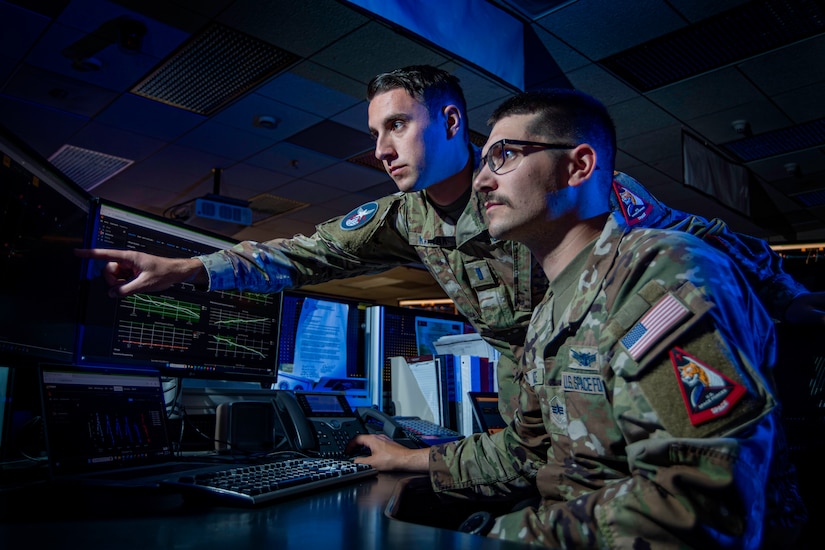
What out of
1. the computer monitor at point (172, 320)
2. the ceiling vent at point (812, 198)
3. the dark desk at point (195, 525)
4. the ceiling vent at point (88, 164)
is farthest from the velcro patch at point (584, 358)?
the ceiling vent at point (812, 198)

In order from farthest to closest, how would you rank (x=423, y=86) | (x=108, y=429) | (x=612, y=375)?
1. (x=423, y=86)
2. (x=108, y=429)
3. (x=612, y=375)

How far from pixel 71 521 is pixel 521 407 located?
76 centimetres

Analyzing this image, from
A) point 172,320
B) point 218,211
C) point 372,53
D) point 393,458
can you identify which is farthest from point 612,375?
point 218,211

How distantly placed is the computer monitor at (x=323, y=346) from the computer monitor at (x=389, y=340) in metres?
0.04

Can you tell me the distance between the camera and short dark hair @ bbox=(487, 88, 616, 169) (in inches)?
43.7

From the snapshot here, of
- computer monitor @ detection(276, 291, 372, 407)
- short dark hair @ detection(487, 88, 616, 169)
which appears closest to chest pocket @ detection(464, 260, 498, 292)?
short dark hair @ detection(487, 88, 616, 169)

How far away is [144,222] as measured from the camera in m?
1.41

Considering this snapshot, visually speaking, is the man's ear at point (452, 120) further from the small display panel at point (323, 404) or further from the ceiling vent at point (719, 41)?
the ceiling vent at point (719, 41)

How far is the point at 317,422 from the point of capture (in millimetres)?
1588

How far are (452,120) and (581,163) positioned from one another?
0.60m

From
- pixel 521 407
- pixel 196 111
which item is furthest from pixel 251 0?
pixel 521 407

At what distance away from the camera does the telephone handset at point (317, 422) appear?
60.2 inches

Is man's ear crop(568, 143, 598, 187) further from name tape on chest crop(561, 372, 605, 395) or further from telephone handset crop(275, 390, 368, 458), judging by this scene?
telephone handset crop(275, 390, 368, 458)

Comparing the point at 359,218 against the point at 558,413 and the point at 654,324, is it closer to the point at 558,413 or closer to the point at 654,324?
the point at 558,413
